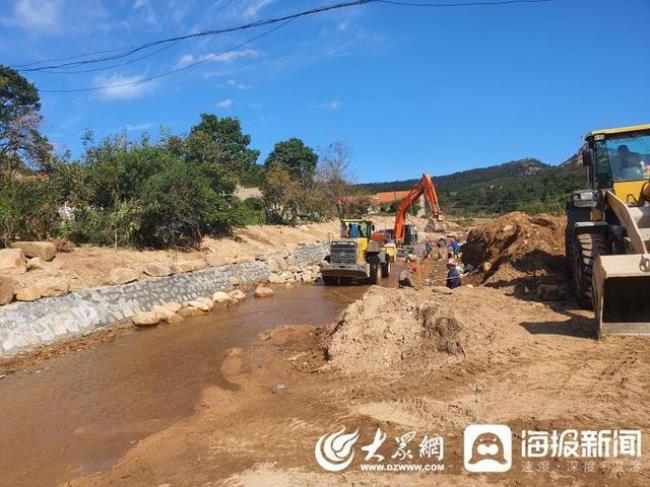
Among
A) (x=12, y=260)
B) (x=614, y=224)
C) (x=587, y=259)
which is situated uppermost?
(x=614, y=224)

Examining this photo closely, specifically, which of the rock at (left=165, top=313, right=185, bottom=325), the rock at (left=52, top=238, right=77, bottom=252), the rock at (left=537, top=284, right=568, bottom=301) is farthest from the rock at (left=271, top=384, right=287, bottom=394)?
the rock at (left=52, top=238, right=77, bottom=252)

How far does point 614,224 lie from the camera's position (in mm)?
8773

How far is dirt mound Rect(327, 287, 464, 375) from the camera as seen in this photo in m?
7.26

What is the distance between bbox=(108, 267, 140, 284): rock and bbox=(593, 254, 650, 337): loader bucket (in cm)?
1229

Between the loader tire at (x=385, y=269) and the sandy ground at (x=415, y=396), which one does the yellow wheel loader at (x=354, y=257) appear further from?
the sandy ground at (x=415, y=396)

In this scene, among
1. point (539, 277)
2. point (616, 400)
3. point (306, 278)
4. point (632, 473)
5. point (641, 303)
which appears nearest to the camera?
point (632, 473)

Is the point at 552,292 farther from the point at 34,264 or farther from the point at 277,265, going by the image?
the point at 277,265

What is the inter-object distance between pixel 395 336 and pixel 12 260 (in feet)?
33.3

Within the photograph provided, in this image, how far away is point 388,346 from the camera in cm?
770

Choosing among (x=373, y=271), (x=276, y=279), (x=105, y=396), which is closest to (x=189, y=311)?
(x=105, y=396)

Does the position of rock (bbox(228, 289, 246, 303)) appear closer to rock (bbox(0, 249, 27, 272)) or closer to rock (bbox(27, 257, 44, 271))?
rock (bbox(27, 257, 44, 271))

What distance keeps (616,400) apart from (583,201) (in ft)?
17.1

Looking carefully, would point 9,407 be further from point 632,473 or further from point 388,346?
point 632,473

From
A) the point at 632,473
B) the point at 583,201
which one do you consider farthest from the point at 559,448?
the point at 583,201
